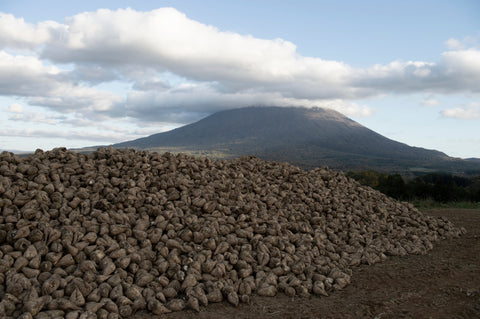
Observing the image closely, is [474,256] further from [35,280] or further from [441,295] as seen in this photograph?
[35,280]

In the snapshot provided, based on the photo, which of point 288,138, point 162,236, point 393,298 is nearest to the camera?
point 393,298

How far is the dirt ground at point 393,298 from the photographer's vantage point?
4727 mm

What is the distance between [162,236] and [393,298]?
3.50 m

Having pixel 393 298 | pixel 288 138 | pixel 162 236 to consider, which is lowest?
pixel 393 298

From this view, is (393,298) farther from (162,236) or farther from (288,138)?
(288,138)

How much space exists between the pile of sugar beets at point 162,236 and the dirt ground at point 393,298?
175 millimetres

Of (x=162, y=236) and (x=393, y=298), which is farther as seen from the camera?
(x=162, y=236)

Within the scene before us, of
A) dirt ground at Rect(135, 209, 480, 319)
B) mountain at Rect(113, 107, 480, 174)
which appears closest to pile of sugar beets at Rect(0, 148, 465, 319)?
dirt ground at Rect(135, 209, 480, 319)

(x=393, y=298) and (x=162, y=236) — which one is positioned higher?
(x=162, y=236)

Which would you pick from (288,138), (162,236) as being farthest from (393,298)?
(288,138)

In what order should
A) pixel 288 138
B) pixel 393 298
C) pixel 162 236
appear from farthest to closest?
pixel 288 138 → pixel 162 236 → pixel 393 298

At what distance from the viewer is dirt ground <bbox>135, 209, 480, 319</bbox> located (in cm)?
473

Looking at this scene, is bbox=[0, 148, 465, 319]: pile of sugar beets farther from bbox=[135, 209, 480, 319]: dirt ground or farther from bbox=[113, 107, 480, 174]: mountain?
bbox=[113, 107, 480, 174]: mountain

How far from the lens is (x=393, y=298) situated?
5.26 metres
